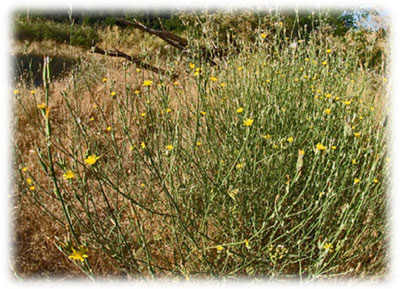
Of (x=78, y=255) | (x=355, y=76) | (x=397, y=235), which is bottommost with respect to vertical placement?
(x=397, y=235)

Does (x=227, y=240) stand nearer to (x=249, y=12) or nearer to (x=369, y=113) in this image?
(x=369, y=113)

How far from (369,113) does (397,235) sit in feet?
3.22

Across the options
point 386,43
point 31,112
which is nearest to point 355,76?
point 386,43

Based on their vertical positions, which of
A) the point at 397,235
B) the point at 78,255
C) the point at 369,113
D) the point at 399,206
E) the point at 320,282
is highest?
the point at 369,113

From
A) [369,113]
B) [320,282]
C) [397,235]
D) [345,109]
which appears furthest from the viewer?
[369,113]

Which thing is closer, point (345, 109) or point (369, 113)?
point (345, 109)

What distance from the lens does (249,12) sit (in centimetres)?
654

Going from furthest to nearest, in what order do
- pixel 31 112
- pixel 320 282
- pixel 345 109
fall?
pixel 31 112 < pixel 345 109 < pixel 320 282

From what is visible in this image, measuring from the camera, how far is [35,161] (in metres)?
3.02

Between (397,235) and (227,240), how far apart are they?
93 centimetres

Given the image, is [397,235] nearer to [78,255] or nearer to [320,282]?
[320,282]

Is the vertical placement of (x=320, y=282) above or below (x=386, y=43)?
below

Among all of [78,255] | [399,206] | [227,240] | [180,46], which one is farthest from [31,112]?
[399,206]

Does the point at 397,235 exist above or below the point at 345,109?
below
